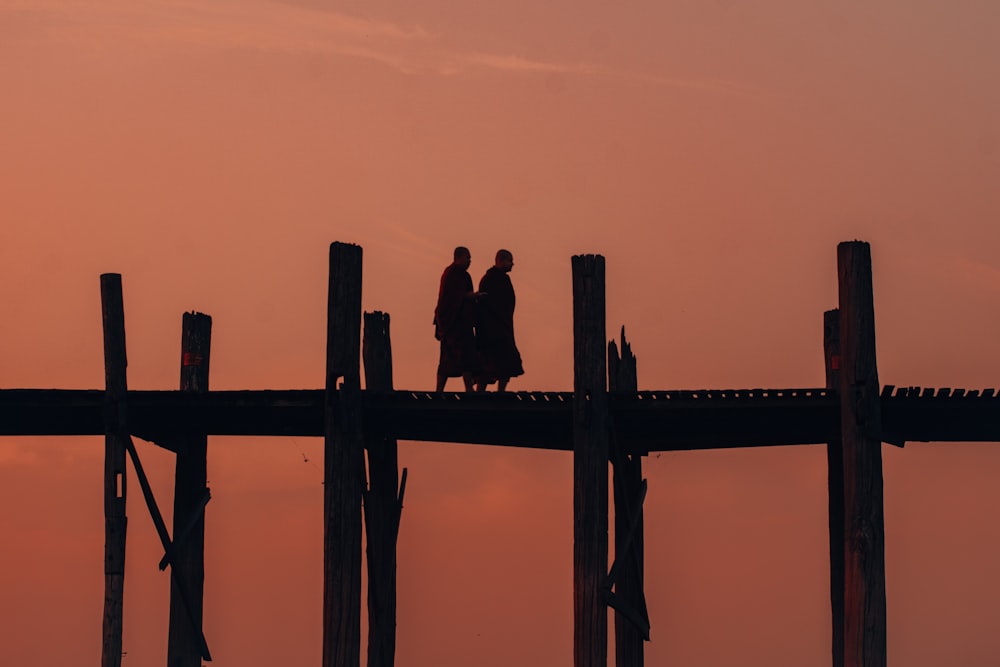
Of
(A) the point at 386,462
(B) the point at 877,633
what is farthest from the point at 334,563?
(B) the point at 877,633

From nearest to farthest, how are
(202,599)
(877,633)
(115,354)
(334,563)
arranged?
(877,633), (334,563), (115,354), (202,599)

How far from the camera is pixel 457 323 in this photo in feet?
59.0

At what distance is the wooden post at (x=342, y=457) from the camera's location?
654 inches

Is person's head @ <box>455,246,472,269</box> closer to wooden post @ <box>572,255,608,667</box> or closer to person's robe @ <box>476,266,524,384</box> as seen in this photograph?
person's robe @ <box>476,266,524,384</box>

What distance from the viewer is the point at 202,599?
1894 cm

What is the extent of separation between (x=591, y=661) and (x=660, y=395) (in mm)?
2035

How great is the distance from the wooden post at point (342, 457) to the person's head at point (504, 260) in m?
1.69

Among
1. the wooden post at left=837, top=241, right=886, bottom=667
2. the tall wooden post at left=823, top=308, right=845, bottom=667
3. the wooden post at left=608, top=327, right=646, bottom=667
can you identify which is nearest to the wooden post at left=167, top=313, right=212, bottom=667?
the wooden post at left=608, top=327, right=646, bottom=667

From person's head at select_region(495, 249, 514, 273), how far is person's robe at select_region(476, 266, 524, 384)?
0.13 ft

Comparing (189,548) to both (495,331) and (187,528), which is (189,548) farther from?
(495,331)

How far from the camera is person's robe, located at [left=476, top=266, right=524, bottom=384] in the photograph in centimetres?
1795

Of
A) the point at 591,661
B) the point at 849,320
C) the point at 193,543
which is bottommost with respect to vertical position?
the point at 591,661

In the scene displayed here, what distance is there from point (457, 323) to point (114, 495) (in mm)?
3171

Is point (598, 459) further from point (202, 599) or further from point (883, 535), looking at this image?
point (202, 599)
